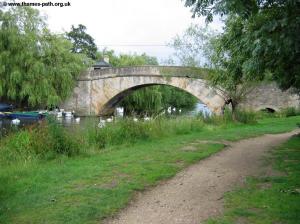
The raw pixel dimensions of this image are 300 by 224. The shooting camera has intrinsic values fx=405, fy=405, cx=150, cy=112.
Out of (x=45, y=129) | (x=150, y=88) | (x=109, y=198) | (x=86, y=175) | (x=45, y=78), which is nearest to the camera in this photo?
(x=109, y=198)

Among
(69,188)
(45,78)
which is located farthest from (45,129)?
(45,78)

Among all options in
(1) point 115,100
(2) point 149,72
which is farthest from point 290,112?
(1) point 115,100

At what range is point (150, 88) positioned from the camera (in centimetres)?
3183

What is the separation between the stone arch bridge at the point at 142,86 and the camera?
24375mm

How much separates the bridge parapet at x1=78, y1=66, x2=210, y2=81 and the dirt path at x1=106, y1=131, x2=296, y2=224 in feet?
43.0

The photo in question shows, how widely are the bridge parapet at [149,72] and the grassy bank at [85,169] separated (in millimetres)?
10736

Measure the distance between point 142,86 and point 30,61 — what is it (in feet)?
27.4

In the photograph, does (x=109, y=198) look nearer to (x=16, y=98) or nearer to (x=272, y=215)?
(x=272, y=215)

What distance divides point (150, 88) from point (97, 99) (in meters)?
4.34

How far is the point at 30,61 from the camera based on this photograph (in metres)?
25.4

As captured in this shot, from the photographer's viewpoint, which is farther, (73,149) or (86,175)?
(73,149)

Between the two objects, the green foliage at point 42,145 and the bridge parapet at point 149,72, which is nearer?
the green foliage at point 42,145

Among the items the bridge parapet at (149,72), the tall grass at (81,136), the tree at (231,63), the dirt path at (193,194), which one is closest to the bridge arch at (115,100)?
the bridge parapet at (149,72)

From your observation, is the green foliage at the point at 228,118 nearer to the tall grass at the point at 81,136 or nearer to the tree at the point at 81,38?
the tall grass at the point at 81,136
